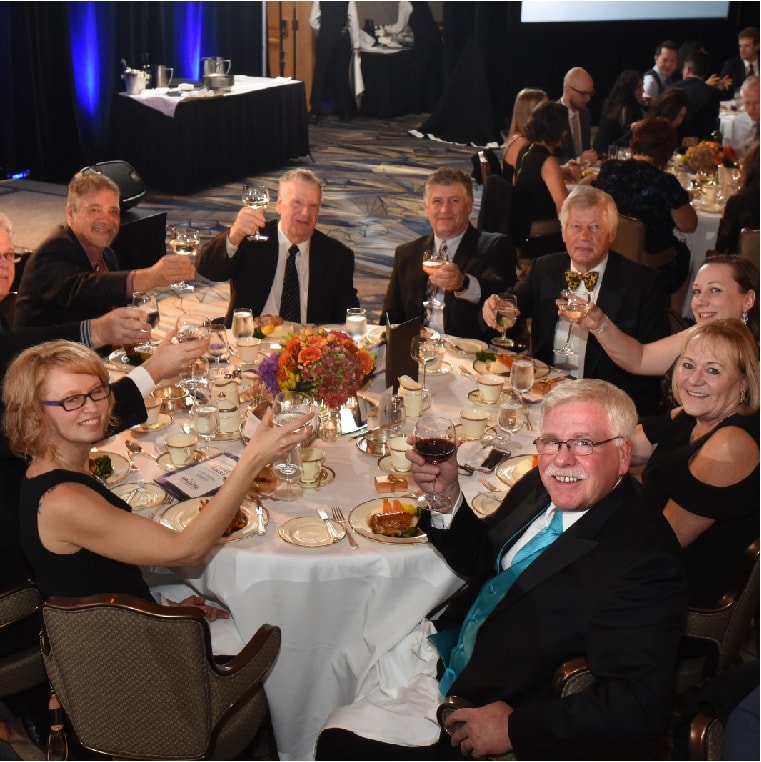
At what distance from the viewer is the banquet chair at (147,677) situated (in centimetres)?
215

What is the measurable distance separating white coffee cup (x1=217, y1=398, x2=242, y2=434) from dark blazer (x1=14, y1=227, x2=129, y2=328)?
1.22m

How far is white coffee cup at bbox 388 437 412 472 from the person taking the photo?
3.10 metres

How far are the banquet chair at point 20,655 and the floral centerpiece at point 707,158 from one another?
625 centimetres

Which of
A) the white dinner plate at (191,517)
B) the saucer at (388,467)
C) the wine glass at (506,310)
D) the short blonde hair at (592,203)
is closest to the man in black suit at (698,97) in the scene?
the short blonde hair at (592,203)

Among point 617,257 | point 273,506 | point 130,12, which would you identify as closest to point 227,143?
point 130,12

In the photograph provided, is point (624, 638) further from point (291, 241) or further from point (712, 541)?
point (291, 241)

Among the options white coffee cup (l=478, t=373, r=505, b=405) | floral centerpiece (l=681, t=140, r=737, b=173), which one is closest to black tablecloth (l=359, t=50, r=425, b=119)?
floral centerpiece (l=681, t=140, r=737, b=173)

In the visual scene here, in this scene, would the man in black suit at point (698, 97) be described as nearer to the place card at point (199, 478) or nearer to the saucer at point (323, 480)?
the saucer at point (323, 480)

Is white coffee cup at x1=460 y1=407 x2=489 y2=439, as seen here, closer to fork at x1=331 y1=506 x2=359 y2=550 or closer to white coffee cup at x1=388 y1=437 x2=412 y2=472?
white coffee cup at x1=388 y1=437 x2=412 y2=472

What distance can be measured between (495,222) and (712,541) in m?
4.31

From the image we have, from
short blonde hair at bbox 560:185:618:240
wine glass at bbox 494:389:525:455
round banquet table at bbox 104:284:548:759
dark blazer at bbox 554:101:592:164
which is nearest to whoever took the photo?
round banquet table at bbox 104:284:548:759

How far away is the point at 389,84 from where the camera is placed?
15562mm

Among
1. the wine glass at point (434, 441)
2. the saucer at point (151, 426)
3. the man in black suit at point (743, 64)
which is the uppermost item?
the man in black suit at point (743, 64)

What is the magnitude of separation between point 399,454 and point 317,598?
1.95 feet
